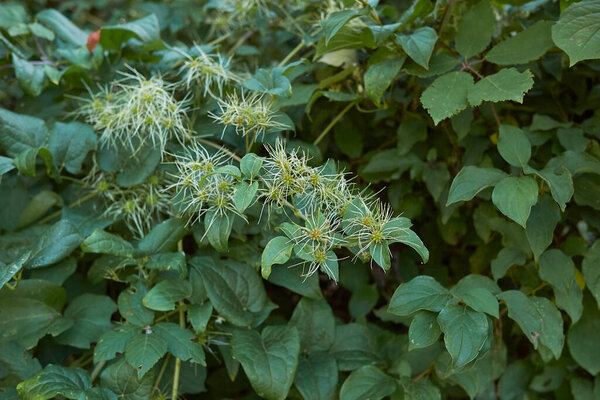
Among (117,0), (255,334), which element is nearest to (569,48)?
(255,334)

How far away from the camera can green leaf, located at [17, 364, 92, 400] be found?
83 centimetres

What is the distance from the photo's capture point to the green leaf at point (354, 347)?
1.05 metres

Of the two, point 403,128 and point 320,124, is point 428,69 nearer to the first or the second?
point 403,128

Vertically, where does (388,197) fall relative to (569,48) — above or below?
below

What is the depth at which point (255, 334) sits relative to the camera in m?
0.98

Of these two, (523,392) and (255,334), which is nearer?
(255,334)

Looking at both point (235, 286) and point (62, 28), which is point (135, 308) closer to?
point (235, 286)

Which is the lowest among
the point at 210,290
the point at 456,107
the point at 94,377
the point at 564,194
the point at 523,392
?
the point at 523,392

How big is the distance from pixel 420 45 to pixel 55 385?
2.77 feet

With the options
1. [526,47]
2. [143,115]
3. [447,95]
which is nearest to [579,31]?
[526,47]

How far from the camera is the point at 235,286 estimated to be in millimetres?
1003

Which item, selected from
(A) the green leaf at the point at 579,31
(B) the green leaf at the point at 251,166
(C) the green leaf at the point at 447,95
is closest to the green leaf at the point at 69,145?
(B) the green leaf at the point at 251,166

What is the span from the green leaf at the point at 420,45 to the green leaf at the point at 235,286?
494mm

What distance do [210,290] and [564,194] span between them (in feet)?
2.05
